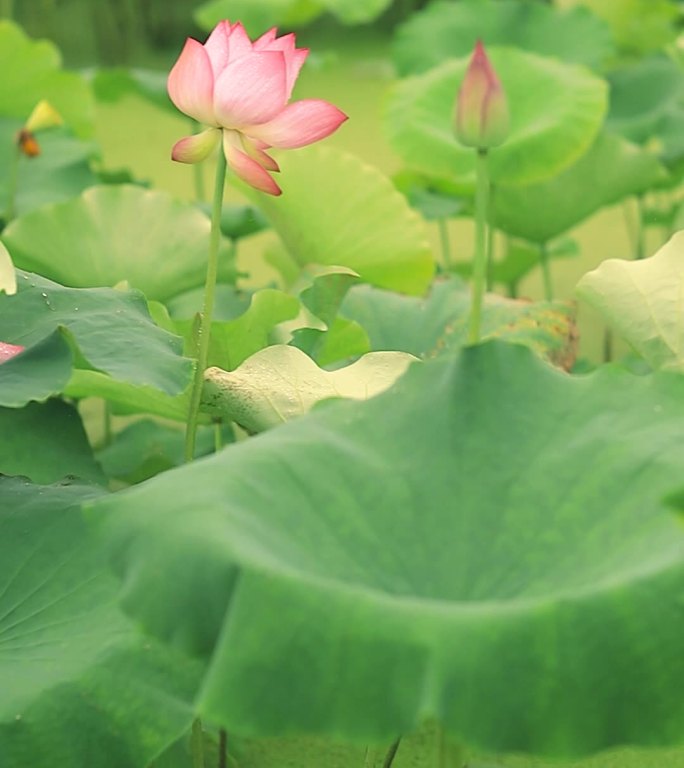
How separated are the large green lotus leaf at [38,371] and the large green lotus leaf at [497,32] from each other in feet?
6.12

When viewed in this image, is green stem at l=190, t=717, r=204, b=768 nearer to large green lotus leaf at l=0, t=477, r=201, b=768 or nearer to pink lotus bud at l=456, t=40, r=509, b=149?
large green lotus leaf at l=0, t=477, r=201, b=768

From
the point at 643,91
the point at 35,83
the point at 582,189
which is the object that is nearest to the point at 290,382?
the point at 582,189

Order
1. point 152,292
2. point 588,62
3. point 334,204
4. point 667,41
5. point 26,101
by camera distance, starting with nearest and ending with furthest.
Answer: point 152,292 < point 334,204 < point 26,101 < point 588,62 < point 667,41

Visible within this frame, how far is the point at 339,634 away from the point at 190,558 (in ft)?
0.28

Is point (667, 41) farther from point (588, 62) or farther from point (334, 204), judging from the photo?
point (334, 204)

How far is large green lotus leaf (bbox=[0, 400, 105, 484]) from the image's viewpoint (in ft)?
3.70

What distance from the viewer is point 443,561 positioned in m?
0.70

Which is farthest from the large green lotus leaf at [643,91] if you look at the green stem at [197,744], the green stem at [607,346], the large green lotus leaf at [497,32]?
the green stem at [197,744]

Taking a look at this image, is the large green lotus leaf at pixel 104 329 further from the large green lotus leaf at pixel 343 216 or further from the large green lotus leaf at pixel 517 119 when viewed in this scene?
the large green lotus leaf at pixel 517 119

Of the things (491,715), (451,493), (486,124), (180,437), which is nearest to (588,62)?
(180,437)

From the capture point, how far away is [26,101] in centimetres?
232

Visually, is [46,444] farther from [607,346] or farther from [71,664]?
[607,346]

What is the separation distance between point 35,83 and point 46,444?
1334 millimetres

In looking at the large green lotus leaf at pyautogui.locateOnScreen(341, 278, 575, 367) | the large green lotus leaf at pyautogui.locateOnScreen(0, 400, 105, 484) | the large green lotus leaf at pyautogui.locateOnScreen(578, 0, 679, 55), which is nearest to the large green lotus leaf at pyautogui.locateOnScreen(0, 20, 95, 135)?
the large green lotus leaf at pyautogui.locateOnScreen(341, 278, 575, 367)
